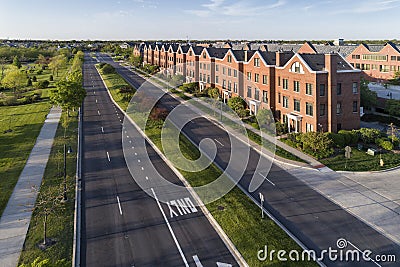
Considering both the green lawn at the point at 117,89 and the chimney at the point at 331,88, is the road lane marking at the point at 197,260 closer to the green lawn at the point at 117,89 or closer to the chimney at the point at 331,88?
the chimney at the point at 331,88

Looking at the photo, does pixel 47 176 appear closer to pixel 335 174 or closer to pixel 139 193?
pixel 139 193

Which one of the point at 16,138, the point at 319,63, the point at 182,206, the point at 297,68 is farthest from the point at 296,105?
the point at 16,138

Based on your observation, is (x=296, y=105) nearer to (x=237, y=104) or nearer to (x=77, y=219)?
(x=237, y=104)

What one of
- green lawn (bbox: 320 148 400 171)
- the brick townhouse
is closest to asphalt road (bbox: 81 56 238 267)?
green lawn (bbox: 320 148 400 171)

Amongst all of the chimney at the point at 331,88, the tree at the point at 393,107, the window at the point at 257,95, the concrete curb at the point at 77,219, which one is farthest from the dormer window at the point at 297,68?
the concrete curb at the point at 77,219

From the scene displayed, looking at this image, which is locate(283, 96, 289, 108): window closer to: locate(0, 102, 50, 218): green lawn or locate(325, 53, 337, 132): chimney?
locate(325, 53, 337, 132): chimney
